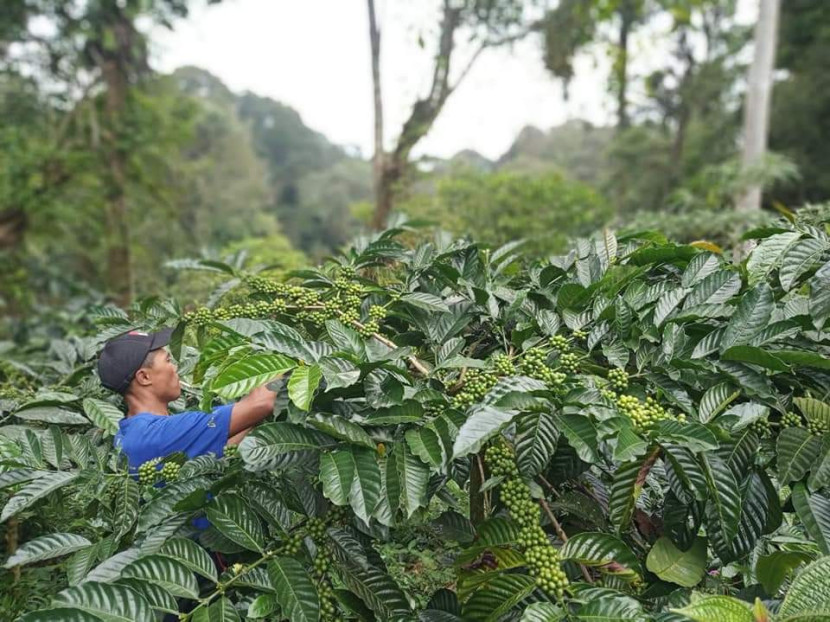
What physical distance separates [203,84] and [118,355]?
122ft

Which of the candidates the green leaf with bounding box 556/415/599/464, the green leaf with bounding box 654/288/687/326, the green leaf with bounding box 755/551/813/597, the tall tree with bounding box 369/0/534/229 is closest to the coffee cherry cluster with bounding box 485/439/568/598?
the green leaf with bounding box 556/415/599/464

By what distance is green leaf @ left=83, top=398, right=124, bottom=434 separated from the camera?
157 cm

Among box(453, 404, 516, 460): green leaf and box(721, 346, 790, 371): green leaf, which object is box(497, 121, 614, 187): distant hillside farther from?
box(453, 404, 516, 460): green leaf

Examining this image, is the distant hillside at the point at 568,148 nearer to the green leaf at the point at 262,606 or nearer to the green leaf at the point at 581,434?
the green leaf at the point at 581,434

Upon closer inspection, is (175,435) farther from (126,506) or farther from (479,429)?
(479,429)

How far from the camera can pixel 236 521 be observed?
1.07m

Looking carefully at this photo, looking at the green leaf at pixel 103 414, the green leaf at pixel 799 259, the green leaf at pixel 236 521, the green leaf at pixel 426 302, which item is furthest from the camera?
the green leaf at pixel 103 414

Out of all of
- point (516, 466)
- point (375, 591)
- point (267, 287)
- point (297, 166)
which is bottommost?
point (297, 166)

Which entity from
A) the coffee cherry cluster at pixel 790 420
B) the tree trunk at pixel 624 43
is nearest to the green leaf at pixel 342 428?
the coffee cherry cluster at pixel 790 420

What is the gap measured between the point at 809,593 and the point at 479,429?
52 cm

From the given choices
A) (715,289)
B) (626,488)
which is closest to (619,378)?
(626,488)

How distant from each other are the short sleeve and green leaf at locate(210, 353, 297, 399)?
335 mm

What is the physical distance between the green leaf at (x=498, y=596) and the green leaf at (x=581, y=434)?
22 cm

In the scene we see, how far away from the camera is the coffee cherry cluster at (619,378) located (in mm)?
1117
